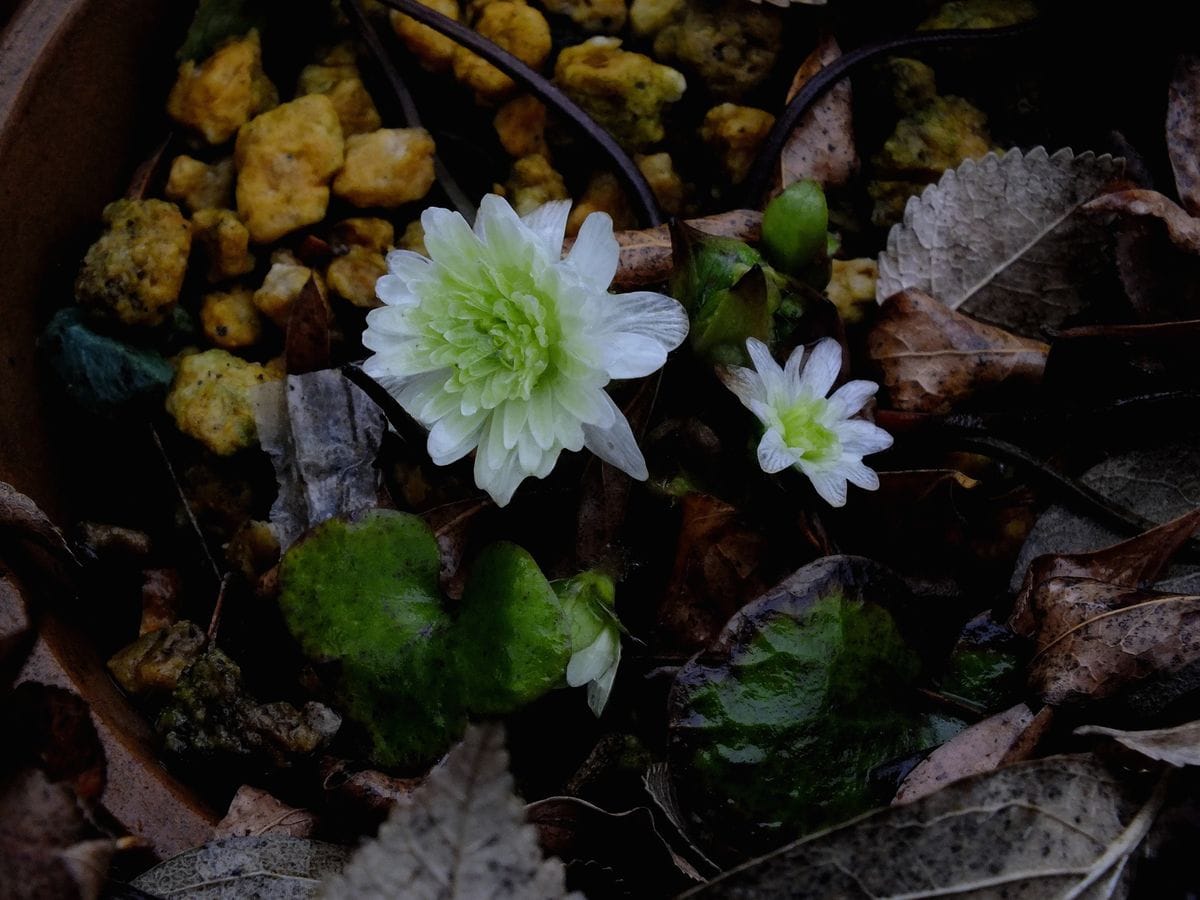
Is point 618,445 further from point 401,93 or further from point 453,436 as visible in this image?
point 401,93

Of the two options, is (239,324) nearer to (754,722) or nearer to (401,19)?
(401,19)

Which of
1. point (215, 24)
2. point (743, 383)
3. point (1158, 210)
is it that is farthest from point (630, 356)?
point (215, 24)

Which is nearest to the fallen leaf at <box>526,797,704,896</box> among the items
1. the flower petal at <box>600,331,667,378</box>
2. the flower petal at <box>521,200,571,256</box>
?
the flower petal at <box>600,331,667,378</box>

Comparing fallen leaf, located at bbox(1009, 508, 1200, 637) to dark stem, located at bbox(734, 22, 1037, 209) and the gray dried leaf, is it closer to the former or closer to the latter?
dark stem, located at bbox(734, 22, 1037, 209)

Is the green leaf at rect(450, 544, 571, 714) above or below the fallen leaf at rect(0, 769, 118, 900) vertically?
below

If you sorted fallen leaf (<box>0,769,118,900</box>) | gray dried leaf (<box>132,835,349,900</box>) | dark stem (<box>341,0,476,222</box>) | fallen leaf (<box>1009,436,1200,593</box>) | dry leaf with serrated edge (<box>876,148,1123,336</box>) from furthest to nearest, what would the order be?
1. dark stem (<box>341,0,476,222</box>)
2. dry leaf with serrated edge (<box>876,148,1123,336</box>)
3. fallen leaf (<box>1009,436,1200,593</box>)
4. gray dried leaf (<box>132,835,349,900</box>)
5. fallen leaf (<box>0,769,118,900</box>)

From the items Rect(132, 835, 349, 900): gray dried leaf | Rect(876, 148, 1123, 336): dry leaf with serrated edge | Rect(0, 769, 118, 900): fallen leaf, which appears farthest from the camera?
Rect(876, 148, 1123, 336): dry leaf with serrated edge

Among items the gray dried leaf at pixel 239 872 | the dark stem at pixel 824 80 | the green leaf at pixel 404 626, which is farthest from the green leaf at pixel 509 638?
the dark stem at pixel 824 80

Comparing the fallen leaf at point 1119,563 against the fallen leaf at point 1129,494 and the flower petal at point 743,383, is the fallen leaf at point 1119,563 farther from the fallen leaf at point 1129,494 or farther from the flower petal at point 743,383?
the flower petal at point 743,383
